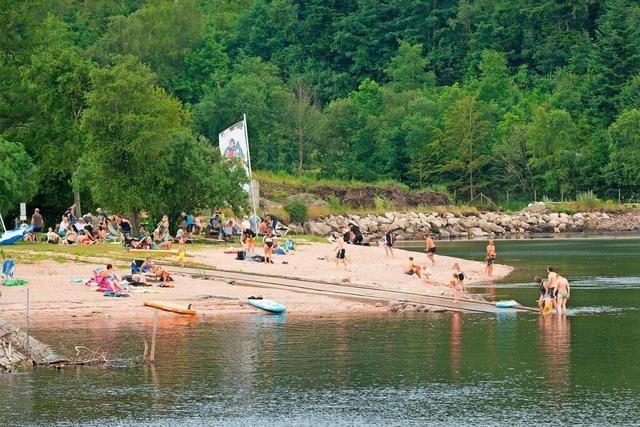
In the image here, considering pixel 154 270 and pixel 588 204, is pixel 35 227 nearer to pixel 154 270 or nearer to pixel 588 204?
pixel 154 270

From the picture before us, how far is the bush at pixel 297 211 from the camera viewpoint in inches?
3364

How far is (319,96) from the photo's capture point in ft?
452

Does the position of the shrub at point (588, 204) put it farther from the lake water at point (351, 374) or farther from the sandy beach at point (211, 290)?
the lake water at point (351, 374)

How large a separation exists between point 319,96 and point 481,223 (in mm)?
43562

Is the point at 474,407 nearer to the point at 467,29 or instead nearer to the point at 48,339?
the point at 48,339

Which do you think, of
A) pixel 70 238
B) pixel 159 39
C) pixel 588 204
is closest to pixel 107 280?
pixel 70 238

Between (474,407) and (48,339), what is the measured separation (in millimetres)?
12845

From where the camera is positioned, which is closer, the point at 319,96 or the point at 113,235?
the point at 113,235

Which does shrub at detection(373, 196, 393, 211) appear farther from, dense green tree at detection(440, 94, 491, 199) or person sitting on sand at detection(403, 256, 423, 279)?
person sitting on sand at detection(403, 256, 423, 279)

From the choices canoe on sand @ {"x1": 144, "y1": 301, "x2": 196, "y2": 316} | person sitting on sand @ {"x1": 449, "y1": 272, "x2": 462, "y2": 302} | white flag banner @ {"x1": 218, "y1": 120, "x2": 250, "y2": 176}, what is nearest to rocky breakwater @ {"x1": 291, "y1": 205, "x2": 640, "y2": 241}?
white flag banner @ {"x1": 218, "y1": 120, "x2": 250, "y2": 176}

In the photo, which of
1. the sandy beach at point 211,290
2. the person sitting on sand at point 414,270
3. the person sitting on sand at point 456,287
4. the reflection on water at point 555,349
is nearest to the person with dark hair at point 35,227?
the sandy beach at point 211,290

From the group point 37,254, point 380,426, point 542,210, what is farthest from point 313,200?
point 380,426

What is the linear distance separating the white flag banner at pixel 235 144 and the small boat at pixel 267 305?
23649 millimetres

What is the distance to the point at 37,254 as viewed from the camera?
165 ft
